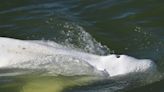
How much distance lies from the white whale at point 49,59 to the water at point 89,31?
156mm

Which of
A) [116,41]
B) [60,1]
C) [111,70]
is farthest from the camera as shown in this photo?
[60,1]

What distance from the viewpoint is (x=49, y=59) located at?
6383mm

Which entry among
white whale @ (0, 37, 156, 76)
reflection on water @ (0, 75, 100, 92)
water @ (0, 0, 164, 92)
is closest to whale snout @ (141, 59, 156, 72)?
white whale @ (0, 37, 156, 76)

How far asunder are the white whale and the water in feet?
0.51

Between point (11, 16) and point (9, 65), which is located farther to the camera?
point (11, 16)

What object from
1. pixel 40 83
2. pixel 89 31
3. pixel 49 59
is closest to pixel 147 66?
pixel 49 59

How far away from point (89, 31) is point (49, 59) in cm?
229

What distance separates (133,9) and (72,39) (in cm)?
176

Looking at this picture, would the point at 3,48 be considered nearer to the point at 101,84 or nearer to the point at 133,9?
the point at 101,84

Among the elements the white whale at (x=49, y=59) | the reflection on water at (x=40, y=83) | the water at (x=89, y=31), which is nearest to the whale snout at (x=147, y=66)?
the white whale at (x=49, y=59)

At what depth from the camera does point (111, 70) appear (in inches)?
245

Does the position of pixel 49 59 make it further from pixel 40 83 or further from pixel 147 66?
pixel 147 66

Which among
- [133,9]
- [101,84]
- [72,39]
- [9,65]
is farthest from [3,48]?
[133,9]

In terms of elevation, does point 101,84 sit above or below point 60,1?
below
